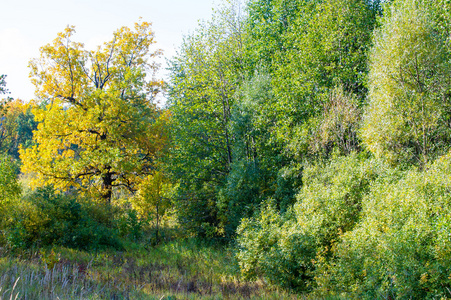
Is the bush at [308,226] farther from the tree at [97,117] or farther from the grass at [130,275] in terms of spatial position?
the tree at [97,117]

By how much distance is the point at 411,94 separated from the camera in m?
11.8

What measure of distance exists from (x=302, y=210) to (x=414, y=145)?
4389mm

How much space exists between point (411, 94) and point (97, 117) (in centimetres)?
1537

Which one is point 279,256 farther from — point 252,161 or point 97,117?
point 97,117

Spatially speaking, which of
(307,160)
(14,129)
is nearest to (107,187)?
(307,160)

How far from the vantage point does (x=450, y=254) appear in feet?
23.1

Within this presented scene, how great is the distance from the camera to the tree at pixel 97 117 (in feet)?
62.0

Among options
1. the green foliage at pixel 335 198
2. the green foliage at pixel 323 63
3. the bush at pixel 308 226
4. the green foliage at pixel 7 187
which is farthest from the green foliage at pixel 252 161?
the green foliage at pixel 7 187

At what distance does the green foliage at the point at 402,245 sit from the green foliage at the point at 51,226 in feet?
30.6

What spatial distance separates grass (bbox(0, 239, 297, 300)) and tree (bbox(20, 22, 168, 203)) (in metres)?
6.60

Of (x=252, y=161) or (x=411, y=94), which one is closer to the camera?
(x=411, y=94)

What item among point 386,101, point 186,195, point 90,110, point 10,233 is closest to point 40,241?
point 10,233

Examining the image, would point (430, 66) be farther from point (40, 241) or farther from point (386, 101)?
point (40, 241)

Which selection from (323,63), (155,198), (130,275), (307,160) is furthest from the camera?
(155,198)
